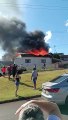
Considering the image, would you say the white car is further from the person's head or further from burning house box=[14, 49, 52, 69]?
burning house box=[14, 49, 52, 69]

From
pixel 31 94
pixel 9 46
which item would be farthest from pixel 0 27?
pixel 31 94

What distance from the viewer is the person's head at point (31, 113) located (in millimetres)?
2252

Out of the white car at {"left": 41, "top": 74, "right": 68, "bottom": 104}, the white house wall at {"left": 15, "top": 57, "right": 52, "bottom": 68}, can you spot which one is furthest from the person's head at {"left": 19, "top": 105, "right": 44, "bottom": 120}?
the white house wall at {"left": 15, "top": 57, "right": 52, "bottom": 68}

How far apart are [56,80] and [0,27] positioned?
202 ft

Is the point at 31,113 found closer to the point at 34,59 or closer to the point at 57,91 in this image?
the point at 57,91

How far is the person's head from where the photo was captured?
2252 mm

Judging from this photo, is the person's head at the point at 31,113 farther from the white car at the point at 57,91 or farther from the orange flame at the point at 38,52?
the orange flame at the point at 38,52

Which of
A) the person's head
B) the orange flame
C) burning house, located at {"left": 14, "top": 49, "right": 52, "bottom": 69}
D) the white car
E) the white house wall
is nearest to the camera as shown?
the person's head

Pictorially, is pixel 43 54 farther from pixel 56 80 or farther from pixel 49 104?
pixel 49 104

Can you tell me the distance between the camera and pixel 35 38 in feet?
263

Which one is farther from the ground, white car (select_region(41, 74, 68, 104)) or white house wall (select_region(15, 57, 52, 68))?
white house wall (select_region(15, 57, 52, 68))

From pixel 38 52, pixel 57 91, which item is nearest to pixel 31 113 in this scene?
pixel 57 91

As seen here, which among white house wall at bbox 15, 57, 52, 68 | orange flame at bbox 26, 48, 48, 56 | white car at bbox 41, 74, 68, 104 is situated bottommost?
A: white car at bbox 41, 74, 68, 104

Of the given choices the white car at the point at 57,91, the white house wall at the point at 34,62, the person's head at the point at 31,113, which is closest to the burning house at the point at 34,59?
the white house wall at the point at 34,62
